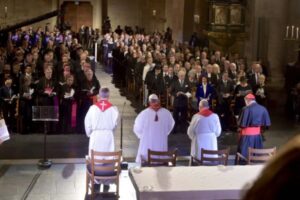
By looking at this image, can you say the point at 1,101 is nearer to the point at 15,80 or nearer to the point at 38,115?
the point at 15,80

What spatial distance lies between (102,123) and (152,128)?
97 cm

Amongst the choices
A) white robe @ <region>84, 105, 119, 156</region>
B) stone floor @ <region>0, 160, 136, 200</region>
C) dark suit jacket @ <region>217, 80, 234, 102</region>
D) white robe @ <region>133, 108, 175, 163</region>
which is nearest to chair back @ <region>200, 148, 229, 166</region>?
white robe @ <region>133, 108, 175, 163</region>

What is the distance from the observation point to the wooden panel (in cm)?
3941

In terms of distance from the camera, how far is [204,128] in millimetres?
10539

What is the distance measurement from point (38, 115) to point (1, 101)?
344cm

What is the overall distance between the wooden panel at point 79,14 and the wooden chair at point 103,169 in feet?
100

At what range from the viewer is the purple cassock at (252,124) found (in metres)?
11.2

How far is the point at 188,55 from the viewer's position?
20.3m

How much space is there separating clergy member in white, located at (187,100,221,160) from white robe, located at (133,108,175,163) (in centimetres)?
48

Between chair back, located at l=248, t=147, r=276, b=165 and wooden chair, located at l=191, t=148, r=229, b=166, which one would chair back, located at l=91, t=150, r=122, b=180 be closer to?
wooden chair, located at l=191, t=148, r=229, b=166

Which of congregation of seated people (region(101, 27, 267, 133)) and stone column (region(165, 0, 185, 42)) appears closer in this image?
congregation of seated people (region(101, 27, 267, 133))

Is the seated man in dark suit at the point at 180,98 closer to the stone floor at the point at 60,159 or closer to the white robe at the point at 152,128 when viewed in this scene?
the stone floor at the point at 60,159

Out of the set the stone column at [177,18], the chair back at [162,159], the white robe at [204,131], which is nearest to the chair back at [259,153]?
the white robe at [204,131]

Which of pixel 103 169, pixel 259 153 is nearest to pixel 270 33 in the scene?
pixel 259 153
